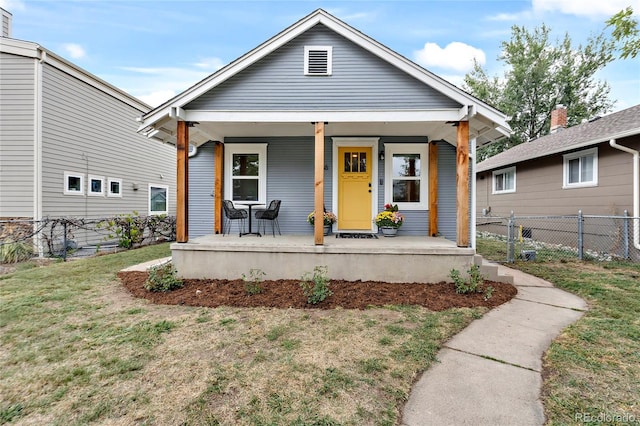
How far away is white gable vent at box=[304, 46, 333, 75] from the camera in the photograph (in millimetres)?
5871

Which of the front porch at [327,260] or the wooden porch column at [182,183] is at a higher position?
the wooden porch column at [182,183]

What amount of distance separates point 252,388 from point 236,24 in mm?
14643

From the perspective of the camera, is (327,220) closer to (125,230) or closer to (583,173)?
(125,230)

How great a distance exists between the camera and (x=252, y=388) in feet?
7.72

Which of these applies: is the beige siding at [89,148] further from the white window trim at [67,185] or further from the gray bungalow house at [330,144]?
the gray bungalow house at [330,144]

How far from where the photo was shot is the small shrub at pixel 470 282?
15.6 ft

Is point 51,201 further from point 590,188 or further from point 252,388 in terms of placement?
point 590,188

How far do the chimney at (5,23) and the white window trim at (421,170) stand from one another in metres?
11.6

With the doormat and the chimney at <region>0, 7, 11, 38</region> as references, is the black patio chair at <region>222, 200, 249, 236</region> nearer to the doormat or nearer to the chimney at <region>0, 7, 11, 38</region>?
the doormat

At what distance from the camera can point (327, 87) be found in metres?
5.79

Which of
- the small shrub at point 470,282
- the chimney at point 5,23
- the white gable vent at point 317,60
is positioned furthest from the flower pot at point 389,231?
the chimney at point 5,23

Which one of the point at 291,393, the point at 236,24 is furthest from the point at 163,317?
the point at 236,24

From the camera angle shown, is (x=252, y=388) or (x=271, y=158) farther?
(x=271, y=158)

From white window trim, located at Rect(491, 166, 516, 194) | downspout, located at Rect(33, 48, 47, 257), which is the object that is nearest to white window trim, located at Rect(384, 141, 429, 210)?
white window trim, located at Rect(491, 166, 516, 194)
